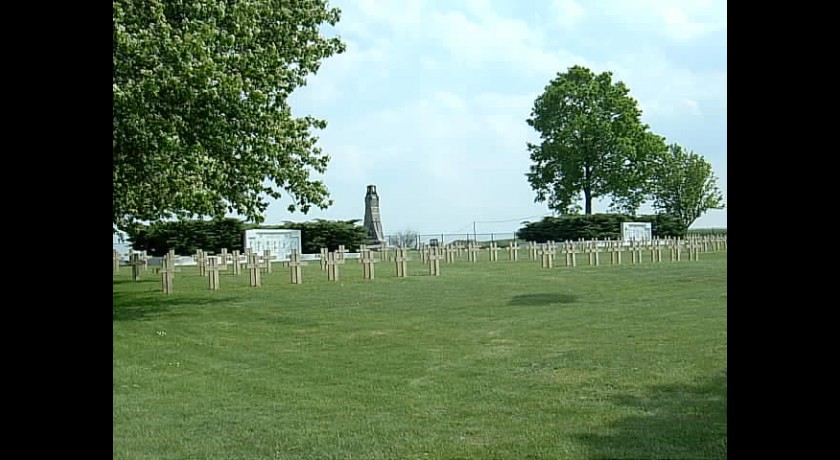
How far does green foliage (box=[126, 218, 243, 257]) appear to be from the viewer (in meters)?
14.4

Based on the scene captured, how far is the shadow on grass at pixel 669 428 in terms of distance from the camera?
262cm

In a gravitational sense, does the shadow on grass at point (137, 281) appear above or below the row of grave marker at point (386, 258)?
below

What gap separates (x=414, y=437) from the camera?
2.90 meters

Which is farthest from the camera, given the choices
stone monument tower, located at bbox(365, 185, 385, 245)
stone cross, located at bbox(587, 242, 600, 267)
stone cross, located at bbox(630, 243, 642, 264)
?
stone monument tower, located at bbox(365, 185, 385, 245)

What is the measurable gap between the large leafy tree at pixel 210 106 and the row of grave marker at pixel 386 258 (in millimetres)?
1639

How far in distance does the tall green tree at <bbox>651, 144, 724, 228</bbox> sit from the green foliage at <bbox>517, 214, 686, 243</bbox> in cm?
66

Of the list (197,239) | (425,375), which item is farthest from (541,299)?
(197,239)

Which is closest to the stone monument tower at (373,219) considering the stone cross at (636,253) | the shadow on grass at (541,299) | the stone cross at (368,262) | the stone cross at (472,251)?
the stone cross at (472,251)

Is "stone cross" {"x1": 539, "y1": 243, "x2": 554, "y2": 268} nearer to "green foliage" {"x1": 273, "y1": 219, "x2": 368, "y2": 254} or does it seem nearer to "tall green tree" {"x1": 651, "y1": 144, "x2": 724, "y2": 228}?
"green foliage" {"x1": 273, "y1": 219, "x2": 368, "y2": 254}

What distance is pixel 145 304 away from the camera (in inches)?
293

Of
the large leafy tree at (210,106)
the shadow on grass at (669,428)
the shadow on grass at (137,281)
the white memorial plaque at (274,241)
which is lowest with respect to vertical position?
the shadow on grass at (669,428)

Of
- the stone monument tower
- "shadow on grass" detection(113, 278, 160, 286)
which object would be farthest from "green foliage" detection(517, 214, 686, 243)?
"shadow on grass" detection(113, 278, 160, 286)

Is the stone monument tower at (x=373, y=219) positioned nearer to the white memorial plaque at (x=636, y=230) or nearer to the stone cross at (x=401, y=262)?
the white memorial plaque at (x=636, y=230)
